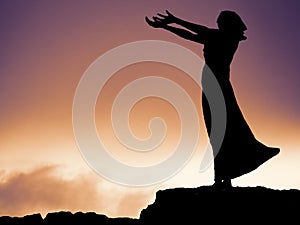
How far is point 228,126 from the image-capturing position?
1171 cm

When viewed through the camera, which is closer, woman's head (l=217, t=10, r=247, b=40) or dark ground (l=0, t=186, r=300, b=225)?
dark ground (l=0, t=186, r=300, b=225)

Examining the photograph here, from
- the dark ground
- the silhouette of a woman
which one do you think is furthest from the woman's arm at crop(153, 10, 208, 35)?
the dark ground

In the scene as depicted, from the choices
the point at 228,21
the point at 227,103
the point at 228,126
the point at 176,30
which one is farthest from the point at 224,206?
the point at 228,21

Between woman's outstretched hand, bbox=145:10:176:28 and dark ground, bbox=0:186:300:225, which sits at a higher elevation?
woman's outstretched hand, bbox=145:10:176:28

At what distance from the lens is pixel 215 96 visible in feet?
38.3

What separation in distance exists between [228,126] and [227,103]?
0.55m

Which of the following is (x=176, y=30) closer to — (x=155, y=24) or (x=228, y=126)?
(x=155, y=24)

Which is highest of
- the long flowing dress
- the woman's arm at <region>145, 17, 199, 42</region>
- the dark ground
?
the woman's arm at <region>145, 17, 199, 42</region>

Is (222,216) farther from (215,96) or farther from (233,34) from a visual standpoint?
(233,34)

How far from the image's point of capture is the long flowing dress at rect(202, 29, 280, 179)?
11.5m

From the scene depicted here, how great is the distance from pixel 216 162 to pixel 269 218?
1901mm

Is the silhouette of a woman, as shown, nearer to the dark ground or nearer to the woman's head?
the woman's head

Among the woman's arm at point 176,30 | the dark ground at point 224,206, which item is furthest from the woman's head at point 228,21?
the dark ground at point 224,206

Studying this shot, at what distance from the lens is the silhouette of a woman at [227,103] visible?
37.8 feet
